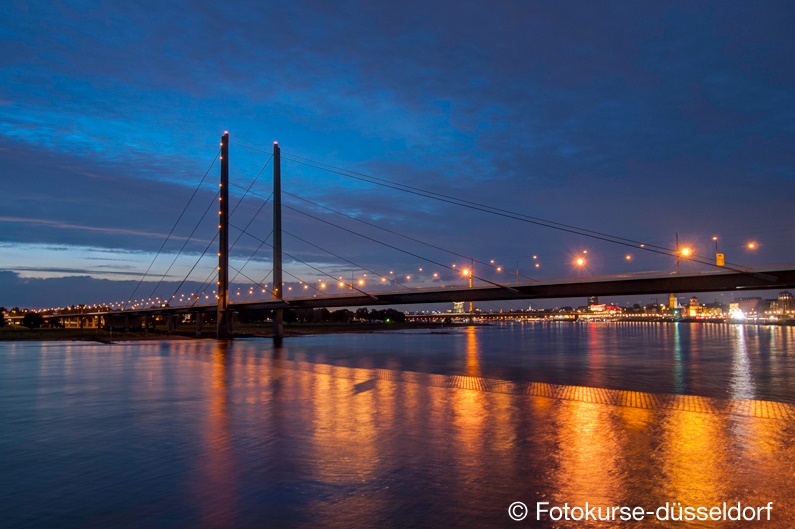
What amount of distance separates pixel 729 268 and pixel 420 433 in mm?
34414

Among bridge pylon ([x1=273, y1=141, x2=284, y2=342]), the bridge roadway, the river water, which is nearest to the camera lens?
the river water

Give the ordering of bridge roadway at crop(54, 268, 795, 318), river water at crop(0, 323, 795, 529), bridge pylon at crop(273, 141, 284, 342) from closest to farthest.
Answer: river water at crop(0, 323, 795, 529) → bridge roadway at crop(54, 268, 795, 318) → bridge pylon at crop(273, 141, 284, 342)

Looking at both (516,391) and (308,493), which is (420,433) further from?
(516,391)

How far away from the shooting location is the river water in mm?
8266

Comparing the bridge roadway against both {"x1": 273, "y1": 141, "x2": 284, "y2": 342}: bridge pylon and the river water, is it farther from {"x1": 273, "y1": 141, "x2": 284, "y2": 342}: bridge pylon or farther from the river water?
the river water

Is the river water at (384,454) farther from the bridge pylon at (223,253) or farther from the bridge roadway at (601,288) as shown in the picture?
the bridge pylon at (223,253)

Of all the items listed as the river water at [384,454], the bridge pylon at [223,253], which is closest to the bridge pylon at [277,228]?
the bridge pylon at [223,253]

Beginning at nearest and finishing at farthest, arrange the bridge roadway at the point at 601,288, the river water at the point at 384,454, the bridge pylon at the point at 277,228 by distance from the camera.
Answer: the river water at the point at 384,454, the bridge roadway at the point at 601,288, the bridge pylon at the point at 277,228

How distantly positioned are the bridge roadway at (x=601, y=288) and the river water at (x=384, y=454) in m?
19.5

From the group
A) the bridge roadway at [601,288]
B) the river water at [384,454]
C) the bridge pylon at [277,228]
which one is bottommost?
the river water at [384,454]

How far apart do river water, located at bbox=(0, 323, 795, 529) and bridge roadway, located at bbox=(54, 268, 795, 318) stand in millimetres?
19492

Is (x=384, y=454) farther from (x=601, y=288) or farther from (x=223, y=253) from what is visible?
(x=223, y=253)

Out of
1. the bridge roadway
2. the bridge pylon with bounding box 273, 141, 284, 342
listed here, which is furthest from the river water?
the bridge pylon with bounding box 273, 141, 284, 342

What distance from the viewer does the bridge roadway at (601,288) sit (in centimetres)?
3978
